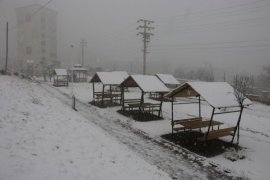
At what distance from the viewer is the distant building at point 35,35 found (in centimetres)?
8438

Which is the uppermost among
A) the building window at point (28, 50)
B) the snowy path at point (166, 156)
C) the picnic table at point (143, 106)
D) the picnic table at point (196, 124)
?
the building window at point (28, 50)

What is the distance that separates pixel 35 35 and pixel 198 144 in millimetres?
89328

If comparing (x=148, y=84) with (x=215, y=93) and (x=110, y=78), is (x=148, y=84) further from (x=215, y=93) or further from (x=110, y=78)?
(x=110, y=78)

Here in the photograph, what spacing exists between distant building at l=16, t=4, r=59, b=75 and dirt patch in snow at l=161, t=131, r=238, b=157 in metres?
78.7

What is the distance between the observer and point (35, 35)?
285 ft

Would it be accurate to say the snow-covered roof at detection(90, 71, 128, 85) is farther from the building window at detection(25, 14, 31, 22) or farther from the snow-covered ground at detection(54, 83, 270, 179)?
the building window at detection(25, 14, 31, 22)

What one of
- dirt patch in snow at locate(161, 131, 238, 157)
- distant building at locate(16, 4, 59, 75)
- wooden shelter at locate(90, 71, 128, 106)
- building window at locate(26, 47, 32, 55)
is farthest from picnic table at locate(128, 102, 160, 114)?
building window at locate(26, 47, 32, 55)

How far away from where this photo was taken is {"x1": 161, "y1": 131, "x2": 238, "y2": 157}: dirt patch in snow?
10.3 metres

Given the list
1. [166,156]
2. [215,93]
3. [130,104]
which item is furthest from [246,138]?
[130,104]

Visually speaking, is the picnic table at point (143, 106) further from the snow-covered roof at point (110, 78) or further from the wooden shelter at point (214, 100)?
the snow-covered roof at point (110, 78)

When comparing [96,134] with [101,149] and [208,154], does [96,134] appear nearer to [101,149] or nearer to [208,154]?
[101,149]

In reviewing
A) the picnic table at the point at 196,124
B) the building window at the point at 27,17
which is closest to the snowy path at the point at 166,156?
the picnic table at the point at 196,124

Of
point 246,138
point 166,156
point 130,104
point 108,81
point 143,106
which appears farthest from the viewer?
point 108,81

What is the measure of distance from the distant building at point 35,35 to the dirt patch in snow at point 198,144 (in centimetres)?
7868
